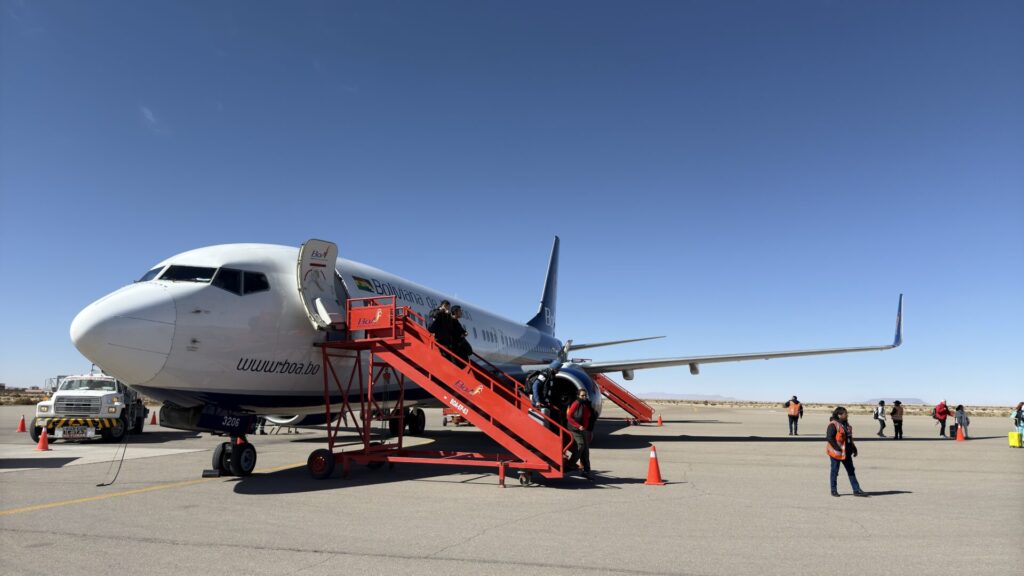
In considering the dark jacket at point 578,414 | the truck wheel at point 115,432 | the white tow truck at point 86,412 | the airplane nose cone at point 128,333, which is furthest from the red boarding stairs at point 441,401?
the truck wheel at point 115,432

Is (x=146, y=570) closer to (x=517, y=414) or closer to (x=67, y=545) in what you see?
(x=67, y=545)

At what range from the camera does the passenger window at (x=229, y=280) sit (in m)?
9.93

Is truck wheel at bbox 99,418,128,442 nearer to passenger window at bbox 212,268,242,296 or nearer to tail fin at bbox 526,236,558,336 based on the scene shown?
passenger window at bbox 212,268,242,296

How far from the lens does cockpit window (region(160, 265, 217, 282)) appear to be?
979 cm

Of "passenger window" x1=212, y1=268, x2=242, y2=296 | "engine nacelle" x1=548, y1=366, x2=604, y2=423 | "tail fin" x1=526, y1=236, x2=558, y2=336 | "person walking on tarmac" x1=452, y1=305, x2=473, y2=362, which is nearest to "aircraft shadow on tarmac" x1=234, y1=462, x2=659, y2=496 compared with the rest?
"engine nacelle" x1=548, y1=366, x2=604, y2=423

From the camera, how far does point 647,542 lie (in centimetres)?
611

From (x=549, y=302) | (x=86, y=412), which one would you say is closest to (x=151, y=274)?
(x=86, y=412)

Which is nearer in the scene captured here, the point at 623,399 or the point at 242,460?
the point at 242,460

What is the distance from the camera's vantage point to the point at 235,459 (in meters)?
10.5

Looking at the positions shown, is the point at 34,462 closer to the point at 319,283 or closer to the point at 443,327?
the point at 319,283

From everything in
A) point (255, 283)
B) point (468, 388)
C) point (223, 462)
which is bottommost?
point (223, 462)

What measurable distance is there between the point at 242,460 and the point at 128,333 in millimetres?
3267

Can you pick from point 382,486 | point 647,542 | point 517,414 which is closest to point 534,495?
point 517,414

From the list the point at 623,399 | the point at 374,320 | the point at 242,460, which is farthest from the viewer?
the point at 623,399
